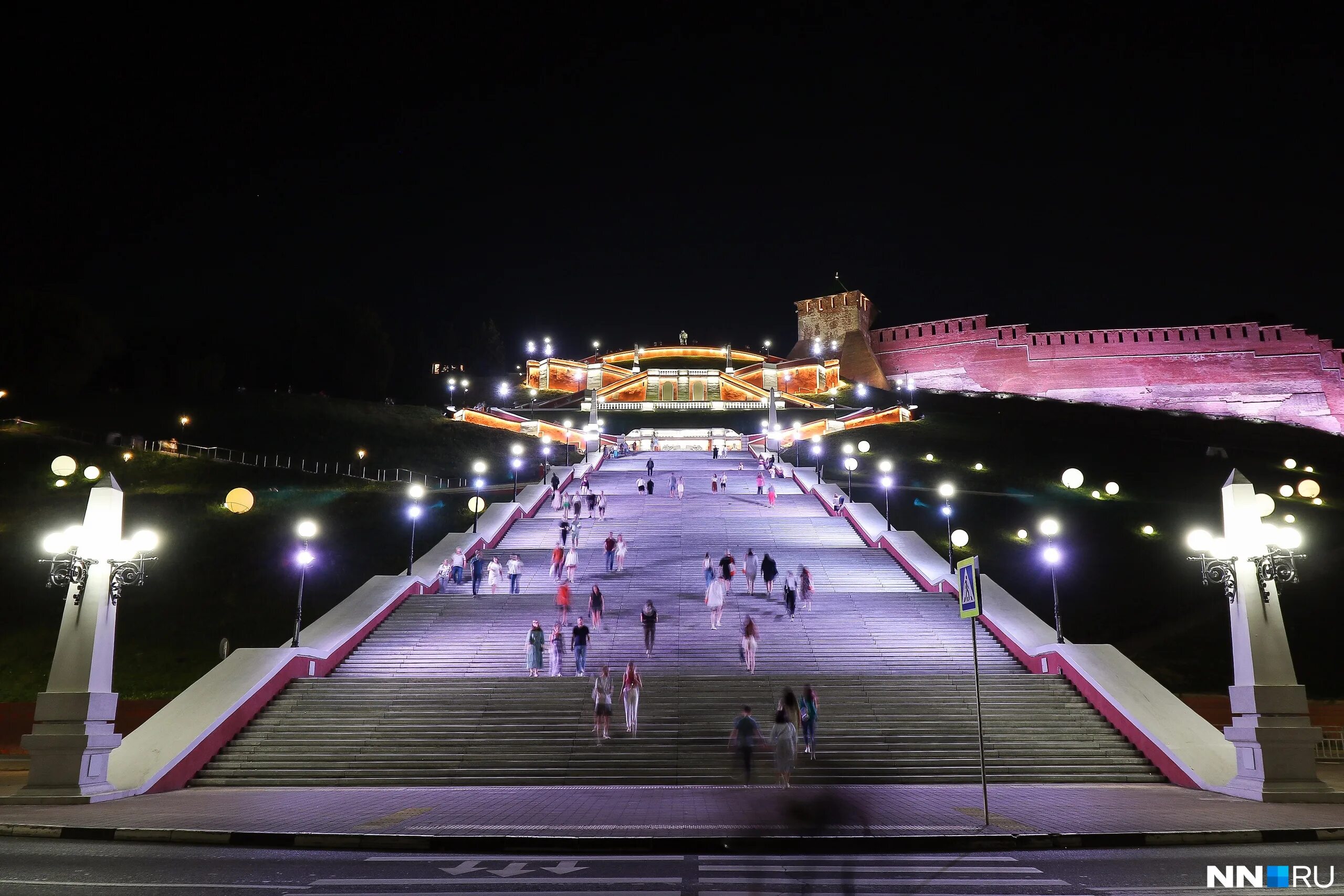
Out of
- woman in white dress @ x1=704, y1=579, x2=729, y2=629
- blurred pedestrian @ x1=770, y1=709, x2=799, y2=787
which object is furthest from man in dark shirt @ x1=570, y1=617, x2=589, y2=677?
blurred pedestrian @ x1=770, y1=709, x2=799, y2=787

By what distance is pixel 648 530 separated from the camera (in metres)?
24.9

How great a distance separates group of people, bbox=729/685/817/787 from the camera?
34.2ft

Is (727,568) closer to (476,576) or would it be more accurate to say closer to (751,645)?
(751,645)

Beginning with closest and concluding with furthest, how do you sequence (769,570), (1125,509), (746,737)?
(746,737), (769,570), (1125,509)

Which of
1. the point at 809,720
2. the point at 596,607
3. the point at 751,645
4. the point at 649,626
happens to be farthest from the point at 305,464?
the point at 809,720

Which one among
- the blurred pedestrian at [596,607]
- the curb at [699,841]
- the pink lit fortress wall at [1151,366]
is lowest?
the curb at [699,841]

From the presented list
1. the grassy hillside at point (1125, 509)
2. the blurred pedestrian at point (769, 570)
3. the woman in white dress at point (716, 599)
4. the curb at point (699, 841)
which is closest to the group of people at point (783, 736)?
the curb at point (699, 841)

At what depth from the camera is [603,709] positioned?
39.2 ft

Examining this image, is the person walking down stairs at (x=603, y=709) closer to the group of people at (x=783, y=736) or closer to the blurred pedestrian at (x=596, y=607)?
the group of people at (x=783, y=736)

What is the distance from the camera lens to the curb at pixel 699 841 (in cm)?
729

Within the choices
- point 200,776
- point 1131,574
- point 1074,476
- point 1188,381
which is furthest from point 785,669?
point 1188,381

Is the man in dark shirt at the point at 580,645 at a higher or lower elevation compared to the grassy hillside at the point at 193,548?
lower

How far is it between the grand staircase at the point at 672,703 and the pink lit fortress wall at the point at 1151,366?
5492 cm

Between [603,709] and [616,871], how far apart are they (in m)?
5.64
